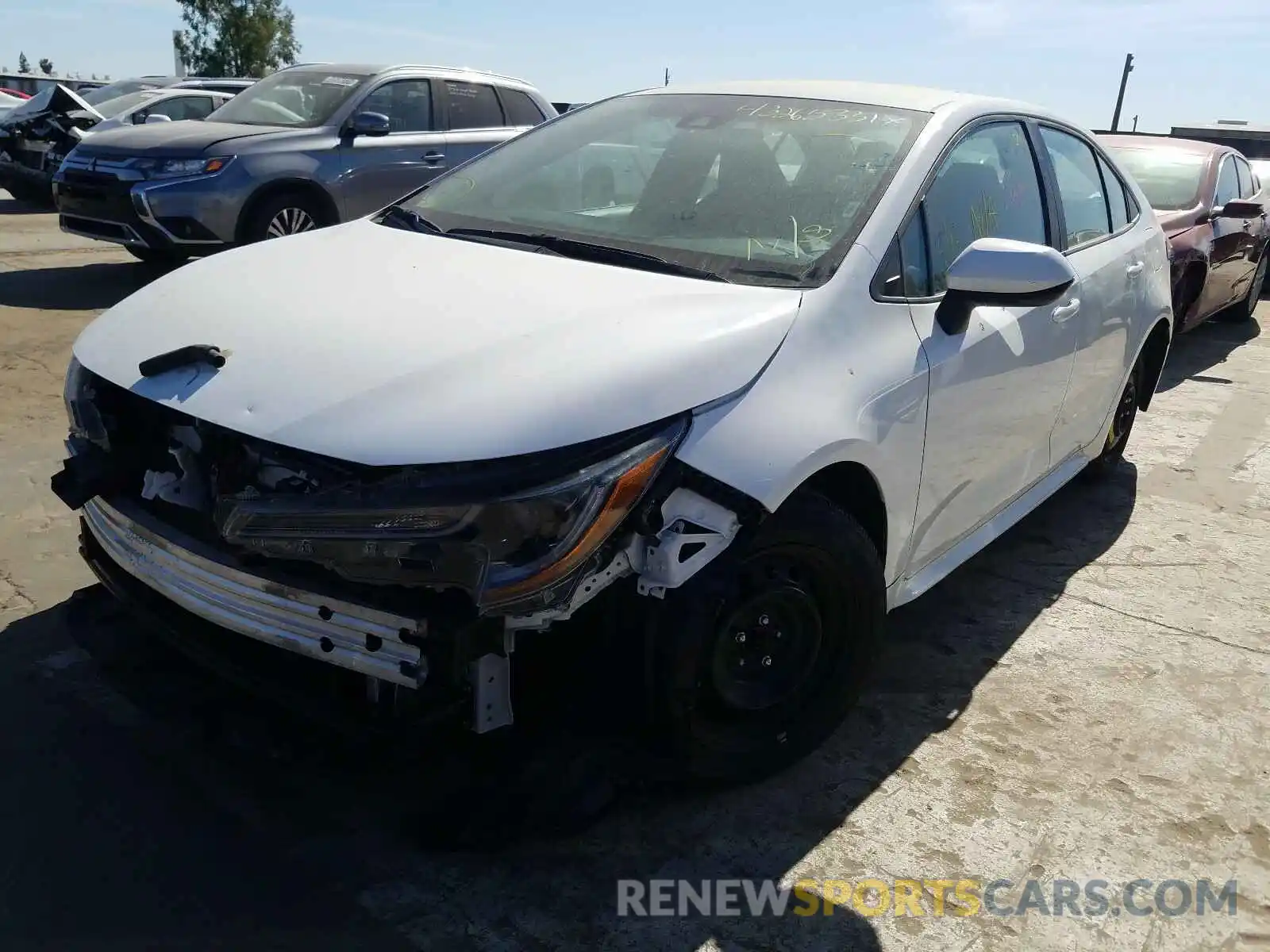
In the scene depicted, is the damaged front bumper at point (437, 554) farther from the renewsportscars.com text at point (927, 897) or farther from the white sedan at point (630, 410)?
the renewsportscars.com text at point (927, 897)

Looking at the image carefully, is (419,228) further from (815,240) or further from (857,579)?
(857,579)

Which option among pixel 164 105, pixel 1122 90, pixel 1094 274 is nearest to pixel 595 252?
pixel 1094 274

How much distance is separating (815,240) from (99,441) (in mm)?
1844

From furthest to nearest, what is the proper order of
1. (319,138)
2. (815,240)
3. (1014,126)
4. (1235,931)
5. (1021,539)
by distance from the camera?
1. (319,138)
2. (1021,539)
3. (1014,126)
4. (815,240)
5. (1235,931)

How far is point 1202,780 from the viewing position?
2939 mm

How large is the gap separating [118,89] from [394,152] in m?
8.26

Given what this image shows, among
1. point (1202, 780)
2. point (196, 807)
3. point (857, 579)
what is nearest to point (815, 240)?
point (857, 579)

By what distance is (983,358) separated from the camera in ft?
10.3

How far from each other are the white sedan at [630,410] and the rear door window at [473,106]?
5860 millimetres

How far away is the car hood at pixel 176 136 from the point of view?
25.9 feet

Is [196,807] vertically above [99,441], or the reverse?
[99,441]

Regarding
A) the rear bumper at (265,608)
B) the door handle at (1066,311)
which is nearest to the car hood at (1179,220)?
the door handle at (1066,311)

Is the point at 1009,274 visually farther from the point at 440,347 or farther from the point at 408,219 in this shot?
the point at 408,219

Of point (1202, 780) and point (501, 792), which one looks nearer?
point (501, 792)
